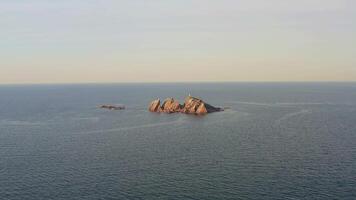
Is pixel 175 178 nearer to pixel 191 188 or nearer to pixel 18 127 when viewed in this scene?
pixel 191 188

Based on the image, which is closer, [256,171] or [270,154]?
[256,171]

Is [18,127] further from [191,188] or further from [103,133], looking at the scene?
[191,188]

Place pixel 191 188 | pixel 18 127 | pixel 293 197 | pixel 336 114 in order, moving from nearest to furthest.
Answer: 1. pixel 293 197
2. pixel 191 188
3. pixel 18 127
4. pixel 336 114

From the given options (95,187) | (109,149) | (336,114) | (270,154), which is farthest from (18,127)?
(336,114)

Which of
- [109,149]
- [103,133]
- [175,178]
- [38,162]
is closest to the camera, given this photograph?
[175,178]

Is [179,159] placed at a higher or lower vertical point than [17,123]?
lower

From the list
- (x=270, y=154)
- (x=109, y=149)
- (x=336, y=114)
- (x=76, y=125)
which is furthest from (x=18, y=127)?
(x=336, y=114)

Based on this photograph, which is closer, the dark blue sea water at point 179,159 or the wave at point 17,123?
the dark blue sea water at point 179,159

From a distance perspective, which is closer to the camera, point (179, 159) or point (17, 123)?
point (179, 159)

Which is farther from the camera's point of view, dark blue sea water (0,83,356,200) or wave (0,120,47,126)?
wave (0,120,47,126)
